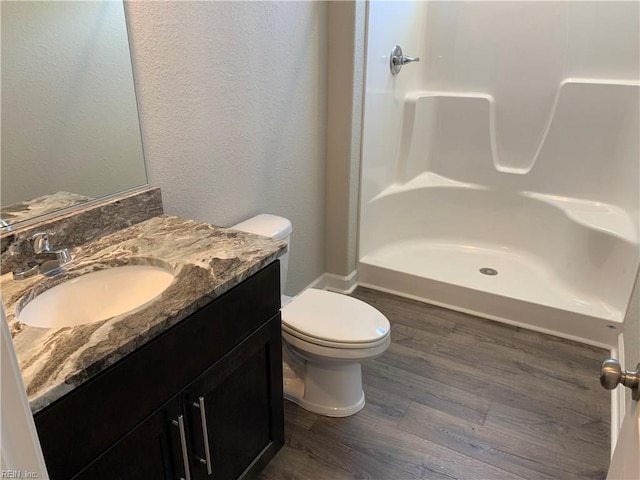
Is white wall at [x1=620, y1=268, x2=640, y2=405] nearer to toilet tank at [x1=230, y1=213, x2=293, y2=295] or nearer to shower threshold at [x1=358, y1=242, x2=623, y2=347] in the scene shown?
shower threshold at [x1=358, y1=242, x2=623, y2=347]

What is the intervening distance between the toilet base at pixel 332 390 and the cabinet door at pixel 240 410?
300 millimetres

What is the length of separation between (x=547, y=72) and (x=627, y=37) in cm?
43

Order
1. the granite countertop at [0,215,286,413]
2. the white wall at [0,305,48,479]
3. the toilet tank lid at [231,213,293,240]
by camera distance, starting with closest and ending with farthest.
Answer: the white wall at [0,305,48,479], the granite countertop at [0,215,286,413], the toilet tank lid at [231,213,293,240]

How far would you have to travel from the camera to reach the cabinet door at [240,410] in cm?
117

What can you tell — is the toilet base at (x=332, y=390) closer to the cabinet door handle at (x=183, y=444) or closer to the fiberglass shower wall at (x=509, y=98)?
the cabinet door handle at (x=183, y=444)

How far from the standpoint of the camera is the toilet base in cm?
181

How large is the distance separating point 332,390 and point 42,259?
1122mm

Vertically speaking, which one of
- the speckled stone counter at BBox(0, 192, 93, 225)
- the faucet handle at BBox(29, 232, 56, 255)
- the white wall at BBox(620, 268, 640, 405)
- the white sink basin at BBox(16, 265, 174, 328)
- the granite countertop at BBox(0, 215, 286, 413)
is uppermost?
the speckled stone counter at BBox(0, 192, 93, 225)

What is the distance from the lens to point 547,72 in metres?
2.92

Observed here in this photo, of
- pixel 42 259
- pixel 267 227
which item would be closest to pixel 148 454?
pixel 42 259

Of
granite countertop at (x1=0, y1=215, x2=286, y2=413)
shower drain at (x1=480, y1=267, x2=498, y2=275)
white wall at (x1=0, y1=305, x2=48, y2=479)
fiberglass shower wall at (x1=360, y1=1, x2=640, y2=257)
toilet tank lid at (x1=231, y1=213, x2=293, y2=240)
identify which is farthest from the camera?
shower drain at (x1=480, y1=267, x2=498, y2=275)

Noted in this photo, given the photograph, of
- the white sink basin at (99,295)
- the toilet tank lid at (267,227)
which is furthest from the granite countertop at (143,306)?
the toilet tank lid at (267,227)

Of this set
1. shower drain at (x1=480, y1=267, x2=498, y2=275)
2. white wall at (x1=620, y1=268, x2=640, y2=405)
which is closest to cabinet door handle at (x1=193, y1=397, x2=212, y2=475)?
white wall at (x1=620, y1=268, x2=640, y2=405)

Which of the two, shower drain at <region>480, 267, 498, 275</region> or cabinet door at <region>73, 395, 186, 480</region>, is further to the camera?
shower drain at <region>480, 267, 498, 275</region>
